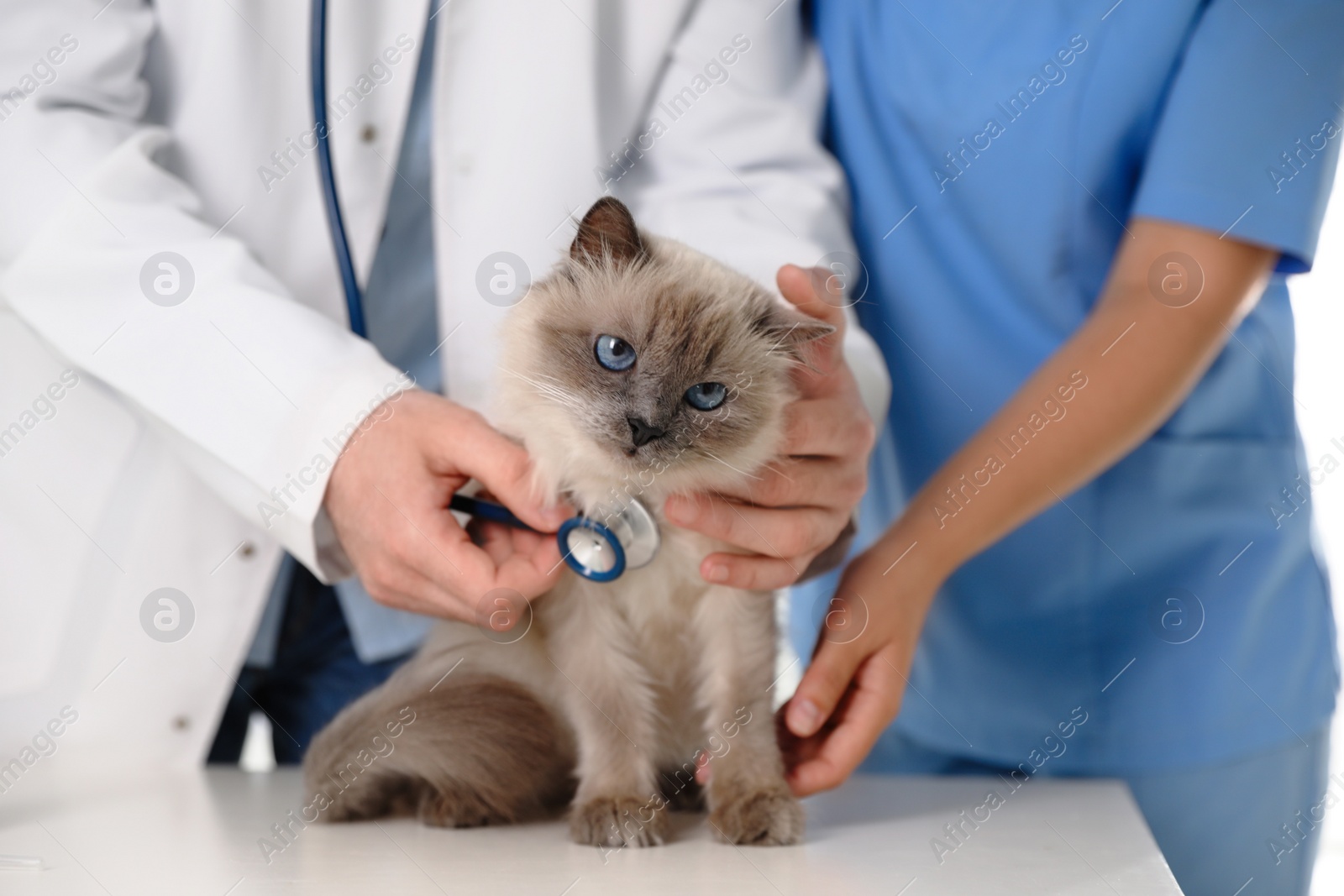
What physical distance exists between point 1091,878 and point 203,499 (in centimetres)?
126

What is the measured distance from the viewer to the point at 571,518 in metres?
1.21

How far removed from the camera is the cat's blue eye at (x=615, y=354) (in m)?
1.17

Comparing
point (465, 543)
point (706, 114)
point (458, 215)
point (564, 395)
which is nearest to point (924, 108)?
point (706, 114)

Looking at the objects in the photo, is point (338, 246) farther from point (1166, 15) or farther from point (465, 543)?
point (1166, 15)

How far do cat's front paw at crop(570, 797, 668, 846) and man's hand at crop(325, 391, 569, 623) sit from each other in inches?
10.4

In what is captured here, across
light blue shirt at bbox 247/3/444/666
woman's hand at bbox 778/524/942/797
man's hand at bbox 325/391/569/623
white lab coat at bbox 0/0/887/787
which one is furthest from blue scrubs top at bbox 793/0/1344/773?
man's hand at bbox 325/391/569/623

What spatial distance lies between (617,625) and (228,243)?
0.71 metres

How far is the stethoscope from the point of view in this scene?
1192mm

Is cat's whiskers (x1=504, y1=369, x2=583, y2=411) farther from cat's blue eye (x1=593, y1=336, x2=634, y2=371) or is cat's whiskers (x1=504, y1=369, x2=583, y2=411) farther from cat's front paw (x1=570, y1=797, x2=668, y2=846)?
cat's front paw (x1=570, y1=797, x2=668, y2=846)

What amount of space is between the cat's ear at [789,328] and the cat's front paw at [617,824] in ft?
1.90

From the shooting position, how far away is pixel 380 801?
129 centimetres

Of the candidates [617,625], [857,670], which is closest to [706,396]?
[617,625]

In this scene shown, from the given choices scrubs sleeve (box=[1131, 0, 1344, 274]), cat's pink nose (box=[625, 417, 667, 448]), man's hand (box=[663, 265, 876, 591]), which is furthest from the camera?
scrubs sleeve (box=[1131, 0, 1344, 274])

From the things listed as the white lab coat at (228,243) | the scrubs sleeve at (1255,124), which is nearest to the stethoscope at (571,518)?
the white lab coat at (228,243)
